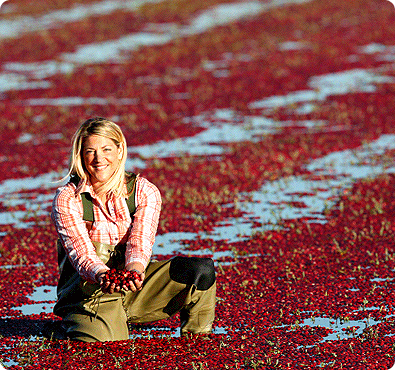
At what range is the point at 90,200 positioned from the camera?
7.19 meters

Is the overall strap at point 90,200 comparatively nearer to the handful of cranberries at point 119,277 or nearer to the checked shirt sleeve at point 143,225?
the checked shirt sleeve at point 143,225

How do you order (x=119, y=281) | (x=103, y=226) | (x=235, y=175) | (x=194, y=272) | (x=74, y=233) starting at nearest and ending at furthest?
(x=119, y=281) < (x=74, y=233) < (x=194, y=272) < (x=103, y=226) < (x=235, y=175)

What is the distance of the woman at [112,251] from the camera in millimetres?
7020

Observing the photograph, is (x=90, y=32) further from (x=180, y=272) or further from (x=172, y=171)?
(x=180, y=272)

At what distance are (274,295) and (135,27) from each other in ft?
106

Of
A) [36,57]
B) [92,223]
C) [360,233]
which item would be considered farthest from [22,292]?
[36,57]

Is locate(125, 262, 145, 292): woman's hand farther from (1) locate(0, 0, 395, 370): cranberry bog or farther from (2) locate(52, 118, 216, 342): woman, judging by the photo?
(1) locate(0, 0, 395, 370): cranberry bog

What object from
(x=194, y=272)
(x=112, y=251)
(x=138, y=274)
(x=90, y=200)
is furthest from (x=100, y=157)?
(x=194, y=272)

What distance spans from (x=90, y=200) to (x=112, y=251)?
0.51 meters

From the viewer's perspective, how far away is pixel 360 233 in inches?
420

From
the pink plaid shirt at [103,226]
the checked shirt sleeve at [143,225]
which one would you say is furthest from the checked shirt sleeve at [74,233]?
the checked shirt sleeve at [143,225]

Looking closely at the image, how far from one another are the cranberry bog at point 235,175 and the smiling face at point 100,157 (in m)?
1.50

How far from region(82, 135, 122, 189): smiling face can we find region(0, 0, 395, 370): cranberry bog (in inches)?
59.2

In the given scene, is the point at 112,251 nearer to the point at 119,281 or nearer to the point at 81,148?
the point at 119,281
